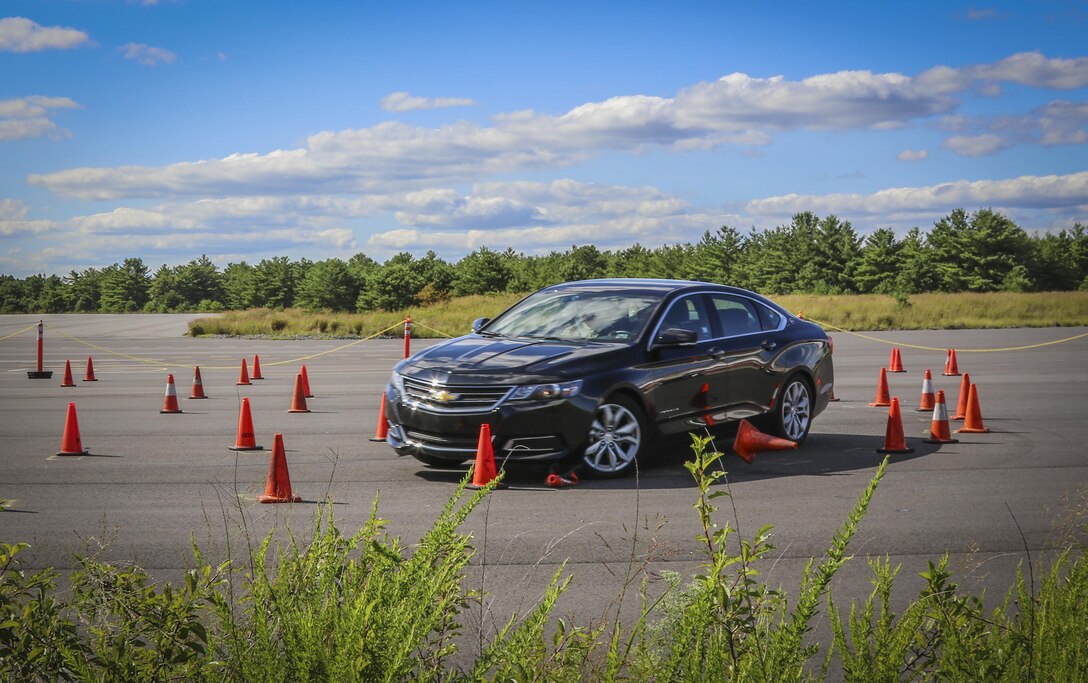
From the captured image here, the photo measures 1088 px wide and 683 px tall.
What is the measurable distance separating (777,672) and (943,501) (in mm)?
6218

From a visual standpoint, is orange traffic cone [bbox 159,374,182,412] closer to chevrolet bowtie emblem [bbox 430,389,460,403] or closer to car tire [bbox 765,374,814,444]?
chevrolet bowtie emblem [bbox 430,389,460,403]

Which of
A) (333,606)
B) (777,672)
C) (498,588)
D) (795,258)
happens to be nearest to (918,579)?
(498,588)

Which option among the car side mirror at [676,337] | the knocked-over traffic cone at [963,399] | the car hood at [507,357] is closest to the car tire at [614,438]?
the car hood at [507,357]

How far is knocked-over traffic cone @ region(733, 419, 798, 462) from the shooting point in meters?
11.5

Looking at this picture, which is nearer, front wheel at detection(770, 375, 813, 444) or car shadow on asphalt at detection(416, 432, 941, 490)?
car shadow on asphalt at detection(416, 432, 941, 490)

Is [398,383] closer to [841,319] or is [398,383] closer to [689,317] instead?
[689,317]

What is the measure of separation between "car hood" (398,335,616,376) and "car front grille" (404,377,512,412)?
157 mm

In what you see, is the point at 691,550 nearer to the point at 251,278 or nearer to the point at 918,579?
the point at 918,579

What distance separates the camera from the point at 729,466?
1114cm

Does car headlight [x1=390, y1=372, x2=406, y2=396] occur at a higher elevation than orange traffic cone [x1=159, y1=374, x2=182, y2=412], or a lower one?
higher

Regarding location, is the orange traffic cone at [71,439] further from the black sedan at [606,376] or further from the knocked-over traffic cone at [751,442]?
the knocked-over traffic cone at [751,442]

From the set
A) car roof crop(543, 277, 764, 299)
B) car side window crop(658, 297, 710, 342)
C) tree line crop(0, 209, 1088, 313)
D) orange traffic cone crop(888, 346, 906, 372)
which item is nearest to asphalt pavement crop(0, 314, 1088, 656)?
car side window crop(658, 297, 710, 342)

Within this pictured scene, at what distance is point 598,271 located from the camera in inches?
4838

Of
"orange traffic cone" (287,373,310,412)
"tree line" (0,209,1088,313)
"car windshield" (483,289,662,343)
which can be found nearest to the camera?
"car windshield" (483,289,662,343)
